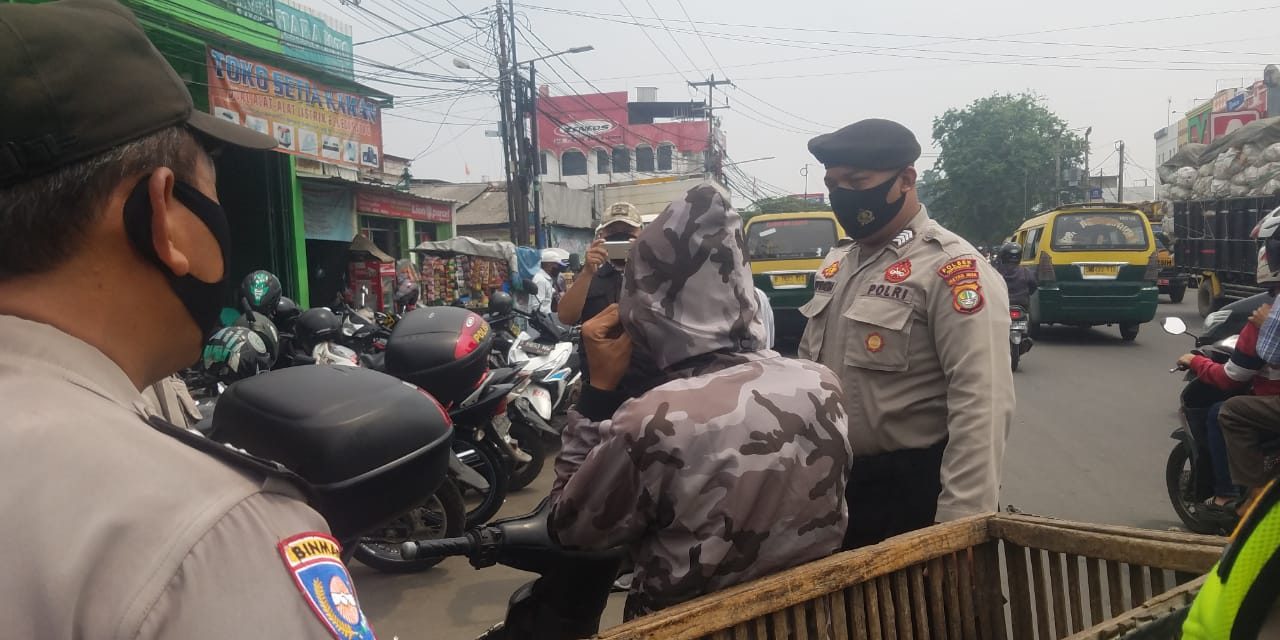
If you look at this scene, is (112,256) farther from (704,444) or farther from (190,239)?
(704,444)

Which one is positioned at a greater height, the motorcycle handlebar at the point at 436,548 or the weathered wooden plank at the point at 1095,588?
the motorcycle handlebar at the point at 436,548

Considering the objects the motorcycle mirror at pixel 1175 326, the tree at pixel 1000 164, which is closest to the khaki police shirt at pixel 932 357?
the motorcycle mirror at pixel 1175 326

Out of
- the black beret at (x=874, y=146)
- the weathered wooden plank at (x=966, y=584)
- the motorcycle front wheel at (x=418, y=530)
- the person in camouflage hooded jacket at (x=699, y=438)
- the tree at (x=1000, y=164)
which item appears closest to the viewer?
the person in camouflage hooded jacket at (x=699, y=438)

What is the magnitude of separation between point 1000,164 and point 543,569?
37.8m

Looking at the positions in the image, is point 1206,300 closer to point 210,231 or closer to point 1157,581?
point 1157,581

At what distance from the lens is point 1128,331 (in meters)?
11.1

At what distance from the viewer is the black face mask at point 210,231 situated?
2.48 ft

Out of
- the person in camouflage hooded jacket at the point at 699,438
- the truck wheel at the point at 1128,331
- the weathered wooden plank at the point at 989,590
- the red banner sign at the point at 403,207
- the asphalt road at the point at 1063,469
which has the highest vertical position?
the red banner sign at the point at 403,207

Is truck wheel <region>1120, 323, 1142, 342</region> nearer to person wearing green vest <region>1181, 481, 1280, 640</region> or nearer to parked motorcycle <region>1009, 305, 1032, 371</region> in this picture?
parked motorcycle <region>1009, 305, 1032, 371</region>

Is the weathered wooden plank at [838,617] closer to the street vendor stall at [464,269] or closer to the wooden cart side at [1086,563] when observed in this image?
the wooden cart side at [1086,563]

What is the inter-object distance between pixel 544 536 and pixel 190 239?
1.06 metres

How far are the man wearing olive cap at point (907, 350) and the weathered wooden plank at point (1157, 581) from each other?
38cm

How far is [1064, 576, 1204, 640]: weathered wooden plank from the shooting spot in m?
1.26

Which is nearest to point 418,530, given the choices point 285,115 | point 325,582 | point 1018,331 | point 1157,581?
point 1157,581
